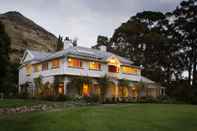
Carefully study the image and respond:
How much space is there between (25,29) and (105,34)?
66.2m

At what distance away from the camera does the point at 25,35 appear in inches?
4988

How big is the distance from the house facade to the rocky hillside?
50.0 m

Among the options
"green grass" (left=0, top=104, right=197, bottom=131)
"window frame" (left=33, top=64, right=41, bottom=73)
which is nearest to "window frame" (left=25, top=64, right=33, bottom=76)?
"window frame" (left=33, top=64, right=41, bottom=73)

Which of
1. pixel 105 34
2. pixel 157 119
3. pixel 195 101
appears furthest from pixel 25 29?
pixel 157 119

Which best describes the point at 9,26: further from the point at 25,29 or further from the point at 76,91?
the point at 76,91

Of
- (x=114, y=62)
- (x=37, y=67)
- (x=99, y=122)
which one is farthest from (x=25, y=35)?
(x=99, y=122)

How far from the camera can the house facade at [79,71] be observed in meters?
40.2

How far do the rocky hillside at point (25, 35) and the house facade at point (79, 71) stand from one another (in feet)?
164

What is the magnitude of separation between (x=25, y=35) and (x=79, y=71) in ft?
299

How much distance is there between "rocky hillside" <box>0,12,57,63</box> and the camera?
4471 inches

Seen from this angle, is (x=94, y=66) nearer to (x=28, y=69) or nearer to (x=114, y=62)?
(x=114, y=62)

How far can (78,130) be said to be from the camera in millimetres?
15609

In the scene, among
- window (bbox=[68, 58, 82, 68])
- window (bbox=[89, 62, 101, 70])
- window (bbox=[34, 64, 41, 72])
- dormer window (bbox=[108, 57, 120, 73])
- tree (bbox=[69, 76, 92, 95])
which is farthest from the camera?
window (bbox=[34, 64, 41, 72])

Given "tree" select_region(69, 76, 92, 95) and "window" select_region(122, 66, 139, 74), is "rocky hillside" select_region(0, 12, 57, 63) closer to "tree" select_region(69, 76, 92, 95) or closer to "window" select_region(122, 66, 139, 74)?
"window" select_region(122, 66, 139, 74)
